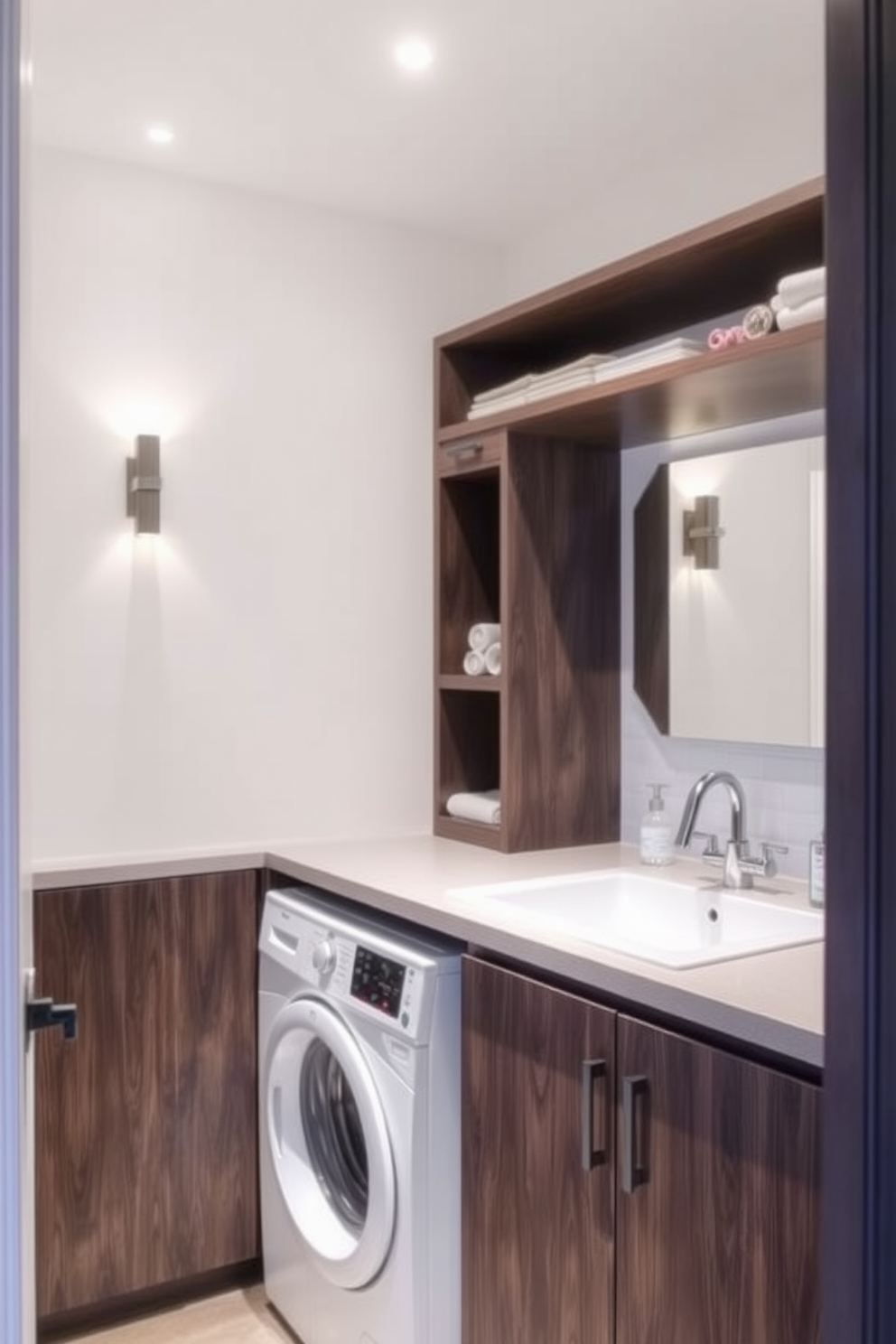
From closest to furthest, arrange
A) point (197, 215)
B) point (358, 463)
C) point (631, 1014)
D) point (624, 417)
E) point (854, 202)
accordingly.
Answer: point (854, 202) < point (631, 1014) < point (624, 417) < point (197, 215) < point (358, 463)

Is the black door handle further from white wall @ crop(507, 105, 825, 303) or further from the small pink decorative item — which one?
white wall @ crop(507, 105, 825, 303)

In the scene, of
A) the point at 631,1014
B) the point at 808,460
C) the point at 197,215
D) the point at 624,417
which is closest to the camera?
the point at 631,1014

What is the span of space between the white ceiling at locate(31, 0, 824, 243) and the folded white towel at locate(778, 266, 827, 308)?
1.64ft

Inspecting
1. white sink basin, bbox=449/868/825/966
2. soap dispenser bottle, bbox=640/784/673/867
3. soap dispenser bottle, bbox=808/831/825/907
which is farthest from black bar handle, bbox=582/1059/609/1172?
soap dispenser bottle, bbox=640/784/673/867

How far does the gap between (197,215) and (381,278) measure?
0.51 m

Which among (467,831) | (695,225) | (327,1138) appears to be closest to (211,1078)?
(327,1138)

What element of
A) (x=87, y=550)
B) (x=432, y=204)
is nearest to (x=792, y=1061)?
(x=87, y=550)

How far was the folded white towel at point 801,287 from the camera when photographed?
1.83 metres

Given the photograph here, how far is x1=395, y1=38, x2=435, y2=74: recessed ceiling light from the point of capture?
202 cm

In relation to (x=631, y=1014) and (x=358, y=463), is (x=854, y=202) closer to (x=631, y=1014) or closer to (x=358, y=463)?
(x=631, y=1014)

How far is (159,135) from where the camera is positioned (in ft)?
7.85

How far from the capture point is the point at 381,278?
290cm

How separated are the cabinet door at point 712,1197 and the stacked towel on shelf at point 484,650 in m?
1.30

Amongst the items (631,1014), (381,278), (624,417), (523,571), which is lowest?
(631,1014)
